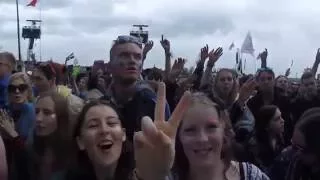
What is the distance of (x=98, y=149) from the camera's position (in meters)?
3.07

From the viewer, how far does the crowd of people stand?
2.04 meters

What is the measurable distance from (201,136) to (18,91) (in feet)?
9.25

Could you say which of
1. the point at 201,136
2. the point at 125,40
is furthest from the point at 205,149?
the point at 125,40

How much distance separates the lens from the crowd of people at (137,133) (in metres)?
2.04

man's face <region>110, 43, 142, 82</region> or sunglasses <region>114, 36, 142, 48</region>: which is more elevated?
sunglasses <region>114, 36, 142, 48</region>

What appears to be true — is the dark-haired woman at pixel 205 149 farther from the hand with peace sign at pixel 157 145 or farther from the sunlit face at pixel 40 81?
the sunlit face at pixel 40 81

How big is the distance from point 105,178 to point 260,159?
88.4 inches

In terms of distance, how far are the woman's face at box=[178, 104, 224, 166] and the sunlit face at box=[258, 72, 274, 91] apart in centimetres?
413

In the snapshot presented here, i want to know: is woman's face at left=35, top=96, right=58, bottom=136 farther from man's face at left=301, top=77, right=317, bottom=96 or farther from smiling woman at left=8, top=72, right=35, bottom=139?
man's face at left=301, top=77, right=317, bottom=96

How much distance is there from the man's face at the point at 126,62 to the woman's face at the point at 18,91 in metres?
1.23

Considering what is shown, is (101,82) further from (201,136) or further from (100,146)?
(201,136)

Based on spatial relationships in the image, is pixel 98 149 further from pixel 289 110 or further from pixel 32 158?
pixel 289 110

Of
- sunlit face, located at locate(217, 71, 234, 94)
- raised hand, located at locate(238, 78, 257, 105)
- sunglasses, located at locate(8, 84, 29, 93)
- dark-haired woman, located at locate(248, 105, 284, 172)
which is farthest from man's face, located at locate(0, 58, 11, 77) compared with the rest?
dark-haired woman, located at locate(248, 105, 284, 172)

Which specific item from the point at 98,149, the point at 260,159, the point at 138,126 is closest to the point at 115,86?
the point at 138,126
